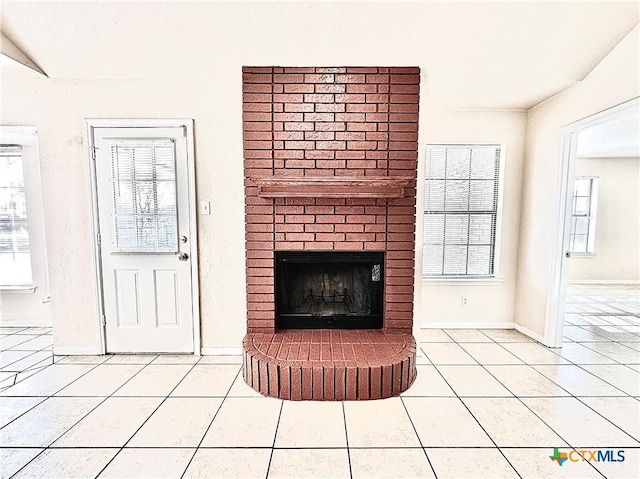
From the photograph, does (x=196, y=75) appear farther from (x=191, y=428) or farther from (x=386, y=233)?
(x=191, y=428)

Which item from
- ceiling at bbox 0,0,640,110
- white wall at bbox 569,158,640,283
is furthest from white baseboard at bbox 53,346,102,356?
white wall at bbox 569,158,640,283

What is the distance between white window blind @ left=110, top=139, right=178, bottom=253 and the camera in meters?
2.73

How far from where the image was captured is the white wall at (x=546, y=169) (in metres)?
2.43

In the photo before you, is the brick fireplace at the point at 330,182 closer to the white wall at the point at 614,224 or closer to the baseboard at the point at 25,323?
the baseboard at the point at 25,323

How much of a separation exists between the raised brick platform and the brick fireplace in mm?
23

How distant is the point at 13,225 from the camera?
358cm

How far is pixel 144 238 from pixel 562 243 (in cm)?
375

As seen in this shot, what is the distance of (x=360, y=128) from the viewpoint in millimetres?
2543

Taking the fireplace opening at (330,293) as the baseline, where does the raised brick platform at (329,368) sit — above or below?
below

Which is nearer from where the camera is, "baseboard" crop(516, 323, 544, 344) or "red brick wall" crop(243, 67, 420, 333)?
"red brick wall" crop(243, 67, 420, 333)

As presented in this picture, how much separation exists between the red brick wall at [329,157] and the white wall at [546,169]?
4.66 feet

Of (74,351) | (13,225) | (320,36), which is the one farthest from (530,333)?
(13,225)

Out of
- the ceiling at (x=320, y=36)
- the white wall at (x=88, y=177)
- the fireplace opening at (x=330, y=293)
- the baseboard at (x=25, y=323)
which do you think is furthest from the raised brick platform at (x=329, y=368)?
the baseboard at (x=25, y=323)

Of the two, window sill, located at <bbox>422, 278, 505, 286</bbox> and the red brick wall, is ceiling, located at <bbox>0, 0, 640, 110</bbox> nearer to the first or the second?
the red brick wall
